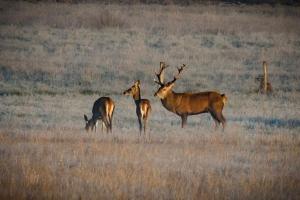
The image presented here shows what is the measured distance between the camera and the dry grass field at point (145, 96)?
49.5 feet

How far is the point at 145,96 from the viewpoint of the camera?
2961cm

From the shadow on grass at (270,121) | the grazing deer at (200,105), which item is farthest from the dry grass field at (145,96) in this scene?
the grazing deer at (200,105)

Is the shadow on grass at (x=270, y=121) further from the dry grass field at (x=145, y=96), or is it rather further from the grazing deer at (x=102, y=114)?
the grazing deer at (x=102, y=114)

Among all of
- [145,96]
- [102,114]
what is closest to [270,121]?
[102,114]

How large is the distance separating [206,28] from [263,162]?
106ft

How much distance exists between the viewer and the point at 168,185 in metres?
14.8

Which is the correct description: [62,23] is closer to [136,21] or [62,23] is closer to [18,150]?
[136,21]

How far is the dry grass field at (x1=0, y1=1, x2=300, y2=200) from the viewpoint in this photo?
1508cm

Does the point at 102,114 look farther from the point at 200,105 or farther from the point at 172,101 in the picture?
the point at 200,105

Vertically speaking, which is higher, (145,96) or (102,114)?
(145,96)

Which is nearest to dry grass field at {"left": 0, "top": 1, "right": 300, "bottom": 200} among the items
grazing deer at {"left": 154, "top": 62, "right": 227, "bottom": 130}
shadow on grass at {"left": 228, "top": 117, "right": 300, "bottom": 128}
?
shadow on grass at {"left": 228, "top": 117, "right": 300, "bottom": 128}

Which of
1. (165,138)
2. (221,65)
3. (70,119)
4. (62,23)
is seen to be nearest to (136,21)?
(62,23)

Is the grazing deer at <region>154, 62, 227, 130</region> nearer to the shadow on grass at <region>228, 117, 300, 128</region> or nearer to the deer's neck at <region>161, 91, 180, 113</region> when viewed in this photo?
the deer's neck at <region>161, 91, 180, 113</region>

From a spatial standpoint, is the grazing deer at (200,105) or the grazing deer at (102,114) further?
the grazing deer at (200,105)
